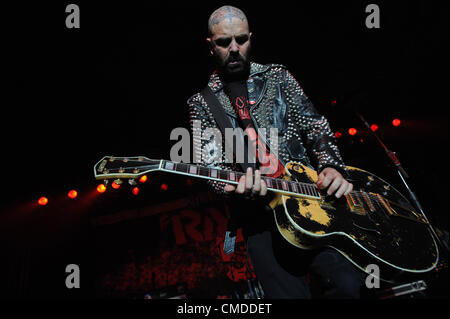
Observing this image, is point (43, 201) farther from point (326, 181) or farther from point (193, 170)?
point (326, 181)

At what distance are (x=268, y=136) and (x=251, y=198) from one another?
711 millimetres

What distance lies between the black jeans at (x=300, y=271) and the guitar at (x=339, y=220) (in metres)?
0.11

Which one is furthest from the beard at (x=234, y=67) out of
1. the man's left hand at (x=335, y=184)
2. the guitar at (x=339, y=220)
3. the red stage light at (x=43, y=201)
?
the red stage light at (x=43, y=201)

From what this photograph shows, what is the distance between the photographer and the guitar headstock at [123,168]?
5.35ft

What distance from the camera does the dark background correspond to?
3926 mm

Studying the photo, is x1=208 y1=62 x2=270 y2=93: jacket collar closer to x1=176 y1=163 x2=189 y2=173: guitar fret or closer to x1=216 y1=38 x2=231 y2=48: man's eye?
x1=216 y1=38 x2=231 y2=48: man's eye

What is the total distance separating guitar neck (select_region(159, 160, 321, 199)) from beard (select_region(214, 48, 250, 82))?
118 cm

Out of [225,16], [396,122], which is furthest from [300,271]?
[396,122]

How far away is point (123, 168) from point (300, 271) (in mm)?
1615

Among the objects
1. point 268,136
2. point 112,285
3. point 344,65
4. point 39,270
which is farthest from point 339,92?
point 39,270

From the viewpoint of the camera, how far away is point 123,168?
1.68m

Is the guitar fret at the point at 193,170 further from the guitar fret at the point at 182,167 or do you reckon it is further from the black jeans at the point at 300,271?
the black jeans at the point at 300,271

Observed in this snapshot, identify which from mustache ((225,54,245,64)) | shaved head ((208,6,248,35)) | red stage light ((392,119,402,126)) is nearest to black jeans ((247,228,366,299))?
mustache ((225,54,245,64))

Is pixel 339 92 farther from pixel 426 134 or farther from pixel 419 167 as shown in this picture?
pixel 419 167
